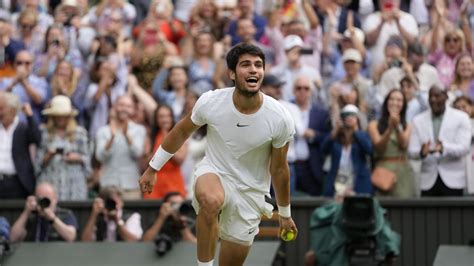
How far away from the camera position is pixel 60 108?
17203 millimetres

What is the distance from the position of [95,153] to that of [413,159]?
388 centimetres

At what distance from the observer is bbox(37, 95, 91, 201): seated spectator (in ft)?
55.6

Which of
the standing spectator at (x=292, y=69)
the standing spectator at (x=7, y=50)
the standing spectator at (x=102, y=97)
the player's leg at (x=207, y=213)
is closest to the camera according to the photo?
the player's leg at (x=207, y=213)

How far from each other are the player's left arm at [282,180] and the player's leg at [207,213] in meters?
0.48

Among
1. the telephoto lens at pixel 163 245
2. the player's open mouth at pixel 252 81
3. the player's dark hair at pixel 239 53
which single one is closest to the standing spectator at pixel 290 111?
→ the telephoto lens at pixel 163 245

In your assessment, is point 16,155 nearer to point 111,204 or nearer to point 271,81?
point 111,204

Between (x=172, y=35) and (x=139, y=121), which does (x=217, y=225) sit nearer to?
(x=139, y=121)

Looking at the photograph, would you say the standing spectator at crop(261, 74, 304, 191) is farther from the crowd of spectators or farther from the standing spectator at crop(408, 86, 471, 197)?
the standing spectator at crop(408, 86, 471, 197)

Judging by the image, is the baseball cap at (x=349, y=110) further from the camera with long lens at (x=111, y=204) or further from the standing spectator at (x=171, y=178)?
the camera with long lens at (x=111, y=204)

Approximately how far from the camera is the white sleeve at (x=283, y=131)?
37.6ft

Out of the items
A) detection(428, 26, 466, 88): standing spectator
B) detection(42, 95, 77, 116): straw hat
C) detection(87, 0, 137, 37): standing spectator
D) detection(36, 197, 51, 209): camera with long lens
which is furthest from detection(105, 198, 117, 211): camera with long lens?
detection(428, 26, 466, 88): standing spectator

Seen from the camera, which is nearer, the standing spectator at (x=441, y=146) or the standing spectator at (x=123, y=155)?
the standing spectator at (x=441, y=146)

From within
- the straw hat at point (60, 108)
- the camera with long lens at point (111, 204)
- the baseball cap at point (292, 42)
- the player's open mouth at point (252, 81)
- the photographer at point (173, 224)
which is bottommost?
the photographer at point (173, 224)

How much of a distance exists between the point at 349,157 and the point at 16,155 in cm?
399
